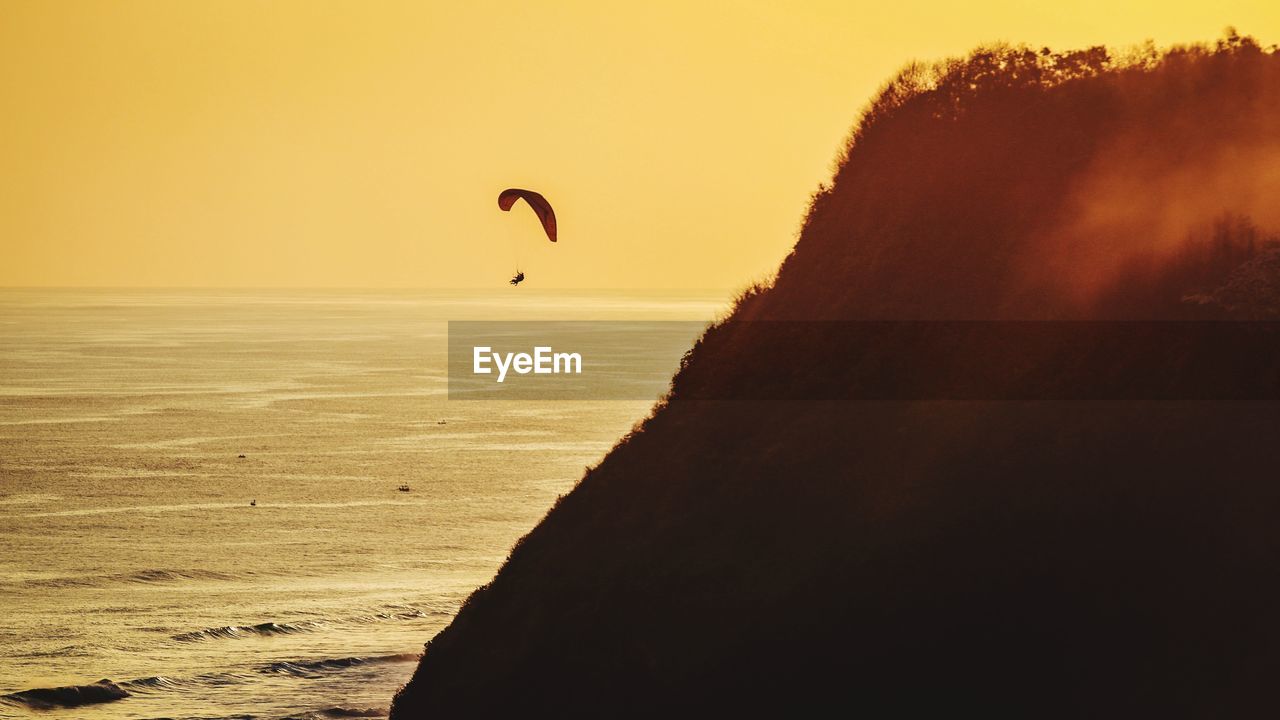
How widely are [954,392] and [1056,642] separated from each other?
7041mm

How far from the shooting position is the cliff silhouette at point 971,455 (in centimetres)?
2181

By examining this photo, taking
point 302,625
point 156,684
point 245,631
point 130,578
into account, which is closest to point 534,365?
point 130,578

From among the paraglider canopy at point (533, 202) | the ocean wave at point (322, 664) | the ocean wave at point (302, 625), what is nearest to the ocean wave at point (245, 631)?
the ocean wave at point (302, 625)

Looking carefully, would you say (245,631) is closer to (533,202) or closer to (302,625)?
(302,625)

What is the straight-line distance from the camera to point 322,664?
39375 mm

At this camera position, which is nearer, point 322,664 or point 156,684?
point 156,684

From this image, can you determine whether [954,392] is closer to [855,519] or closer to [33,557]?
[855,519]

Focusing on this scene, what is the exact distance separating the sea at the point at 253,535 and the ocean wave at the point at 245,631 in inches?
3.9

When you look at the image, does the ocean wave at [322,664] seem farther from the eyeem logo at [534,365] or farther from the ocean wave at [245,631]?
the eyeem logo at [534,365]

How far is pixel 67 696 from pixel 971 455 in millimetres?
26281

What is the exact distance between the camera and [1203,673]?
20.3 metres

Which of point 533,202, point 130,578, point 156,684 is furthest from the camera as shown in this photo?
point 130,578

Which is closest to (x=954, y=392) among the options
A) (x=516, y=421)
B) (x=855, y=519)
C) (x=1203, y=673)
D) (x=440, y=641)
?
(x=855, y=519)
